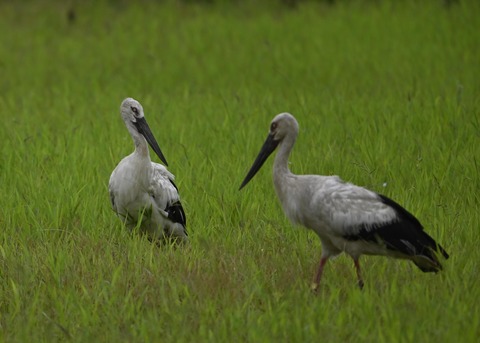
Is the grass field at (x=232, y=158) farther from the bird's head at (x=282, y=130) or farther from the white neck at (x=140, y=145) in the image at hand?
the bird's head at (x=282, y=130)

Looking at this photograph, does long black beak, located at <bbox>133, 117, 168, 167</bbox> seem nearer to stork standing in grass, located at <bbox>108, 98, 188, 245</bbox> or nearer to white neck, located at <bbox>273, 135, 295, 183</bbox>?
stork standing in grass, located at <bbox>108, 98, 188, 245</bbox>

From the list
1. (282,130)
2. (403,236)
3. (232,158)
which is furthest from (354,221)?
(232,158)

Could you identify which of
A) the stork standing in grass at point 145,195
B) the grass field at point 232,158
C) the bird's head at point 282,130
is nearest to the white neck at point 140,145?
the stork standing in grass at point 145,195

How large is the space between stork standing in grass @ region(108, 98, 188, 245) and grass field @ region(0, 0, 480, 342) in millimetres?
144

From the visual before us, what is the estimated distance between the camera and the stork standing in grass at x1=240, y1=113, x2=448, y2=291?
4.64m

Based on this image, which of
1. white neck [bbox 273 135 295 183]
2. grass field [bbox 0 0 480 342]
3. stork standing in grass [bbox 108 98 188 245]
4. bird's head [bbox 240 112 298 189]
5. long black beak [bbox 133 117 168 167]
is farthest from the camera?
long black beak [bbox 133 117 168 167]

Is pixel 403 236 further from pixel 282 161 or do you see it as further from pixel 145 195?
pixel 145 195

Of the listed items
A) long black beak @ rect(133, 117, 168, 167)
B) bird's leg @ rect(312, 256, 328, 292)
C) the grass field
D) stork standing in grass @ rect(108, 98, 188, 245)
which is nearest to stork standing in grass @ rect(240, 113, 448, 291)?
bird's leg @ rect(312, 256, 328, 292)

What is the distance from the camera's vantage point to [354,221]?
185 inches

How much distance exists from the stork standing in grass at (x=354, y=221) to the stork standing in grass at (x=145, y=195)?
1.13 metres

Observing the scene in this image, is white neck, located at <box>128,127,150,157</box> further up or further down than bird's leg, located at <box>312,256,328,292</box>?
further up

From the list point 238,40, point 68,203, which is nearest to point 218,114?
point 68,203

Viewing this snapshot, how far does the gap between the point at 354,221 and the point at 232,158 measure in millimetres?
2979

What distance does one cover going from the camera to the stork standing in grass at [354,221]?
4.64m
